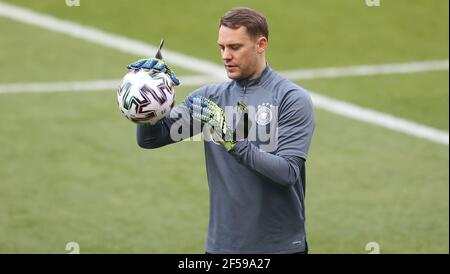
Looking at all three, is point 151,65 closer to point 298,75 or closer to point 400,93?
point 400,93

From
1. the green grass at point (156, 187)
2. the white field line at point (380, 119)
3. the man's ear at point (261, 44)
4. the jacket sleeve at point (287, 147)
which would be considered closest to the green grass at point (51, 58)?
the green grass at point (156, 187)

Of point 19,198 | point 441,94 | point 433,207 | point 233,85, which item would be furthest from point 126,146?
point 233,85

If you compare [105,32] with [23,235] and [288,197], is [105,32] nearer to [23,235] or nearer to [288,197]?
[23,235]

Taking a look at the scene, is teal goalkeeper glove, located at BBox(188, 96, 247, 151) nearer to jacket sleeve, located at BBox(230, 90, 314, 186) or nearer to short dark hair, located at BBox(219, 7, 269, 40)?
jacket sleeve, located at BBox(230, 90, 314, 186)

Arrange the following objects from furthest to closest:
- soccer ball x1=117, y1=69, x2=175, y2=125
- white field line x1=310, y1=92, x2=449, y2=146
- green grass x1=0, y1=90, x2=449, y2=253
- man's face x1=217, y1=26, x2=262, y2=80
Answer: white field line x1=310, y1=92, x2=449, y2=146, green grass x1=0, y1=90, x2=449, y2=253, man's face x1=217, y1=26, x2=262, y2=80, soccer ball x1=117, y1=69, x2=175, y2=125

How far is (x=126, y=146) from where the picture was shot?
1506 centimetres

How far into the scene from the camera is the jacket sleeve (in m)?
7.02

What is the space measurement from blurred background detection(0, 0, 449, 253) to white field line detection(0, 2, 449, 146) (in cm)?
4

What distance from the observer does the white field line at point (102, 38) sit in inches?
717

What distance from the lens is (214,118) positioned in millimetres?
7082

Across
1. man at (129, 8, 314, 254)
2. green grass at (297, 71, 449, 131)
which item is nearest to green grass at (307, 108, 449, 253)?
green grass at (297, 71, 449, 131)

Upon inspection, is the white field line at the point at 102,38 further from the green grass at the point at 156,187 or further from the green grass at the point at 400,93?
the green grass at the point at 156,187

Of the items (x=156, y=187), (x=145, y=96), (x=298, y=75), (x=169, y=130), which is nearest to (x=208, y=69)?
(x=298, y=75)

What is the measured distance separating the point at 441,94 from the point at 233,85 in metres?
10.3
